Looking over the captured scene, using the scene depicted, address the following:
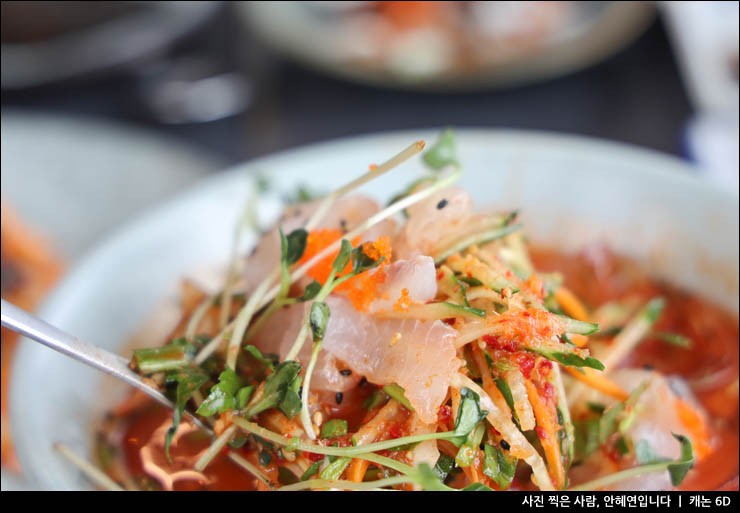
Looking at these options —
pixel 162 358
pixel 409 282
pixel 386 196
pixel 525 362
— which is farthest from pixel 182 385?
pixel 386 196

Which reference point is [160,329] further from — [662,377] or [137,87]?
[137,87]

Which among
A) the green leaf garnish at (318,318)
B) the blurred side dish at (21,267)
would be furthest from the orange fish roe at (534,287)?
the blurred side dish at (21,267)

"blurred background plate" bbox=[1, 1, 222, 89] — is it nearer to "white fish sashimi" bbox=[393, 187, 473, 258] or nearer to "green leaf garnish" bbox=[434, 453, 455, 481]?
"white fish sashimi" bbox=[393, 187, 473, 258]

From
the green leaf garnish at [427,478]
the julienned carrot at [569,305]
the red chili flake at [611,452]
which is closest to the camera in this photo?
the green leaf garnish at [427,478]

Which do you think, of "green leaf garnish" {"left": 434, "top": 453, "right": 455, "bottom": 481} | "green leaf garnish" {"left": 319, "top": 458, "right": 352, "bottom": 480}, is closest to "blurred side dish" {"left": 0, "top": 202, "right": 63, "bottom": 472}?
"green leaf garnish" {"left": 319, "top": 458, "right": 352, "bottom": 480}

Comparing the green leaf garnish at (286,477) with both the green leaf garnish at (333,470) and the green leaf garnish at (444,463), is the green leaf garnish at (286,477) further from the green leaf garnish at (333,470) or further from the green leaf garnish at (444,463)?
the green leaf garnish at (444,463)
